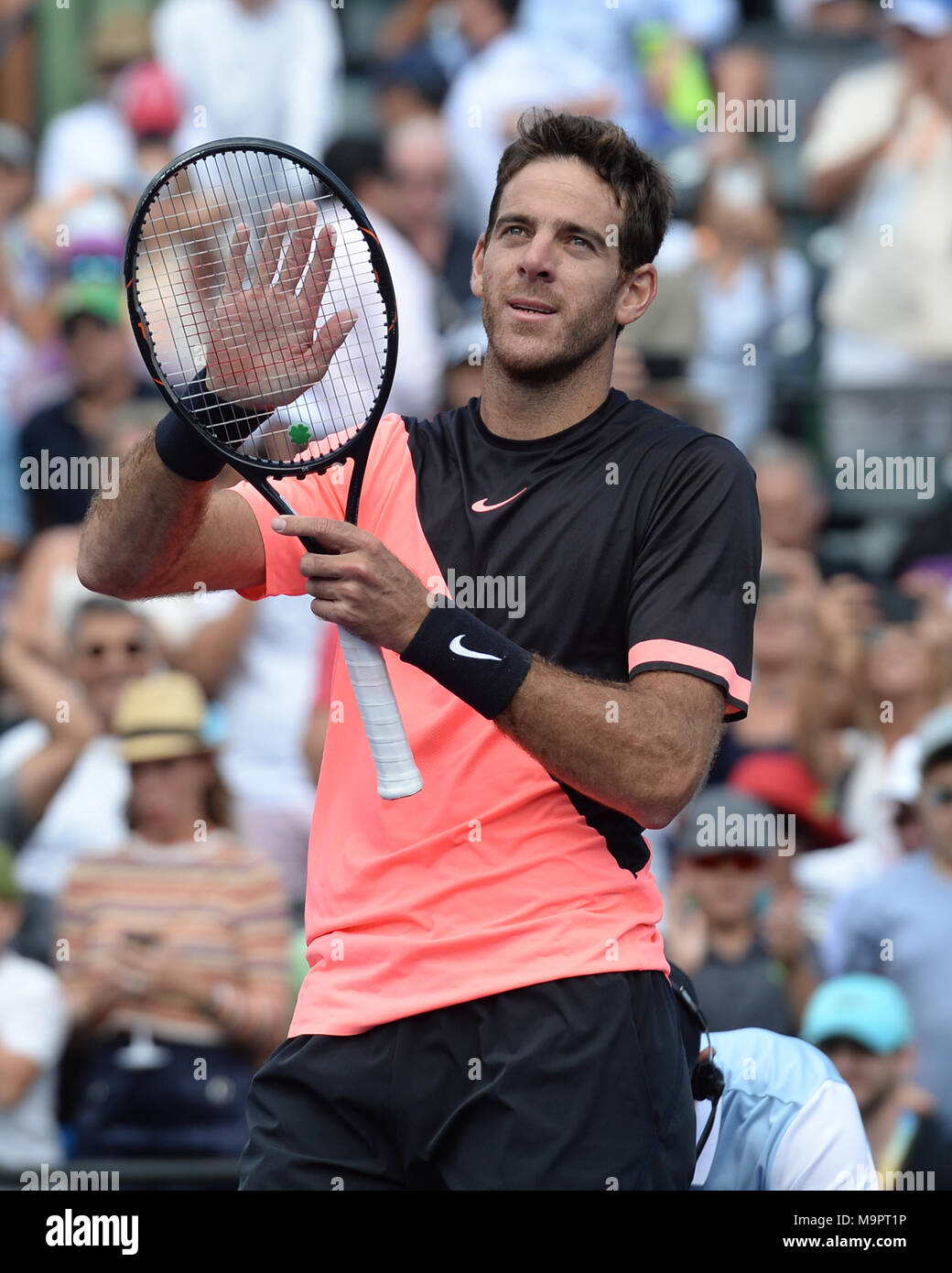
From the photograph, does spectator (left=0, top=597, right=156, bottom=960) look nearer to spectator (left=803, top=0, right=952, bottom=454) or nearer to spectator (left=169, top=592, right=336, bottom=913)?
spectator (left=169, top=592, right=336, bottom=913)

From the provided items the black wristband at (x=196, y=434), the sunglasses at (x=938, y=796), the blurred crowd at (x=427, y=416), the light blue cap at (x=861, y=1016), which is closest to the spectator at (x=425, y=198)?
the blurred crowd at (x=427, y=416)

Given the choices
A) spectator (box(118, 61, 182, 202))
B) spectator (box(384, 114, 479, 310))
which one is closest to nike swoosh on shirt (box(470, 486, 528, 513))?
spectator (box(384, 114, 479, 310))

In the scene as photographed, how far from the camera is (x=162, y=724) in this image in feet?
17.4

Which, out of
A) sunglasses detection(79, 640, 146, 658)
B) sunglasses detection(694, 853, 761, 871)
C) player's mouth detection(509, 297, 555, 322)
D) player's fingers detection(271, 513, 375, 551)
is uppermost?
player's mouth detection(509, 297, 555, 322)

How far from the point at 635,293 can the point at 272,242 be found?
0.61 m

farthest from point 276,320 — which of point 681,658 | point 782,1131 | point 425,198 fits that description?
point 425,198

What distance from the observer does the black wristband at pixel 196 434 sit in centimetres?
268

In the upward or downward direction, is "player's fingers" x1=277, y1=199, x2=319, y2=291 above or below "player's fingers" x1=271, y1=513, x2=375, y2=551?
above

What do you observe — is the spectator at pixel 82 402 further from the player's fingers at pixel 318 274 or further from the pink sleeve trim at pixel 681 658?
the pink sleeve trim at pixel 681 658

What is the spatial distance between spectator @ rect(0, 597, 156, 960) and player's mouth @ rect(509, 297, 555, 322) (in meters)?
2.93

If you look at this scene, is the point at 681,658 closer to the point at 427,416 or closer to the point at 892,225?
the point at 427,416

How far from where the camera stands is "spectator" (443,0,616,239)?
7.29 metres

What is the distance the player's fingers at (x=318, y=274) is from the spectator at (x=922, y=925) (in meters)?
3.02

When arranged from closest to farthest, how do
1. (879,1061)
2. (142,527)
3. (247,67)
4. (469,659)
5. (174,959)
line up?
(469,659) < (142,527) < (879,1061) < (174,959) < (247,67)
